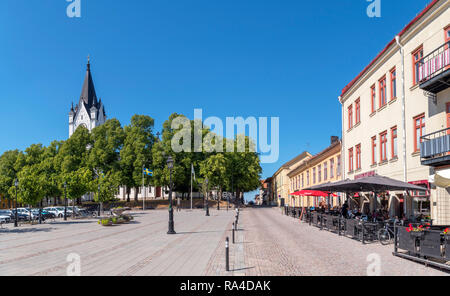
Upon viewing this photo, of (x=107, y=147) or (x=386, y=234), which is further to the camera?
(x=107, y=147)

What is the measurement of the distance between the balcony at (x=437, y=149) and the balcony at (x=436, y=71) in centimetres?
196

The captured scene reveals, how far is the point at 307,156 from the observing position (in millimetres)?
72125

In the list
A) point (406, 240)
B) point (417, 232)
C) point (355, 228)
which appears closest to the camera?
point (417, 232)

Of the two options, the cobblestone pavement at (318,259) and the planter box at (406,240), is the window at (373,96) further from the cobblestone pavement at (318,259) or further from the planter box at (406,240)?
the planter box at (406,240)

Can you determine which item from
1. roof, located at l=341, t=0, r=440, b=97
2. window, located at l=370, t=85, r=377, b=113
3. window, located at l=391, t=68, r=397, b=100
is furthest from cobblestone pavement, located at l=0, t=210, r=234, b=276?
window, located at l=370, t=85, r=377, b=113

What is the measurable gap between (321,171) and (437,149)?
81.0ft

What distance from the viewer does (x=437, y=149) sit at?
15.0 metres

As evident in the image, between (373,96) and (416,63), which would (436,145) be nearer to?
(416,63)

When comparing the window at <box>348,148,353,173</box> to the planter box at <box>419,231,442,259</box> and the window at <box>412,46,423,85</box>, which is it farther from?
the planter box at <box>419,231,442,259</box>

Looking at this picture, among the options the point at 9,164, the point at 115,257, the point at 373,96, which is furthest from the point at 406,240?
the point at 9,164

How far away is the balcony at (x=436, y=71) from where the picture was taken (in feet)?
48.8

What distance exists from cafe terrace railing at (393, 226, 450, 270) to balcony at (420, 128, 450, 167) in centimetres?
503
